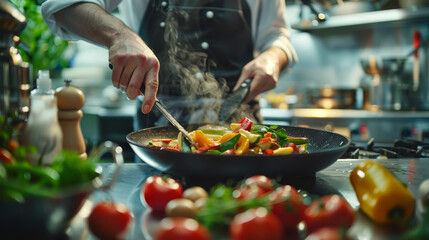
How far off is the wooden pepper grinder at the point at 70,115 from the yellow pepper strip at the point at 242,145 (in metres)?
0.42

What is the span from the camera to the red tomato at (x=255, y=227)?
542mm

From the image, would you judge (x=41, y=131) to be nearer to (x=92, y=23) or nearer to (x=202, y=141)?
(x=202, y=141)

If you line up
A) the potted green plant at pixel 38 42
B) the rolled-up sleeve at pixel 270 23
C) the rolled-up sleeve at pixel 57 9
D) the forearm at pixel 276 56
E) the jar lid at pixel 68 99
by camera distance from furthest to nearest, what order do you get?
the potted green plant at pixel 38 42, the rolled-up sleeve at pixel 270 23, the forearm at pixel 276 56, the rolled-up sleeve at pixel 57 9, the jar lid at pixel 68 99

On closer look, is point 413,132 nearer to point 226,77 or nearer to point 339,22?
point 339,22

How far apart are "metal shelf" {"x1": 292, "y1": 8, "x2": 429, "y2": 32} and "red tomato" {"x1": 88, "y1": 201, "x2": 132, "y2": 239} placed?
3.09 m

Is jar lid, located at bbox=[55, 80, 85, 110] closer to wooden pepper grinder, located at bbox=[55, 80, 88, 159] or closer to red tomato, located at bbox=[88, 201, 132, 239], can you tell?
wooden pepper grinder, located at bbox=[55, 80, 88, 159]

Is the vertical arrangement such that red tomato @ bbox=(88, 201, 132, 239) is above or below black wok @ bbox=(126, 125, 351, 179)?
above

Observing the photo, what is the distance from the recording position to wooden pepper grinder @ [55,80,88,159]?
96 centimetres

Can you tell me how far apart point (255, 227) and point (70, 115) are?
62cm

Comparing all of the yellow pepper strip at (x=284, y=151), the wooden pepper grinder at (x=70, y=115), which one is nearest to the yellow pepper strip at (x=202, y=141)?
the yellow pepper strip at (x=284, y=151)

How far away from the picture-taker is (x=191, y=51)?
1794mm

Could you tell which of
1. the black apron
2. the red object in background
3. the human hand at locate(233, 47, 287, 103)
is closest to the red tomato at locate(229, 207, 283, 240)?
the human hand at locate(233, 47, 287, 103)

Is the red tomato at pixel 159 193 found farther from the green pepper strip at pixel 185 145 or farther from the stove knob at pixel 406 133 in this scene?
the stove knob at pixel 406 133

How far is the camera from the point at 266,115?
3.46 m
